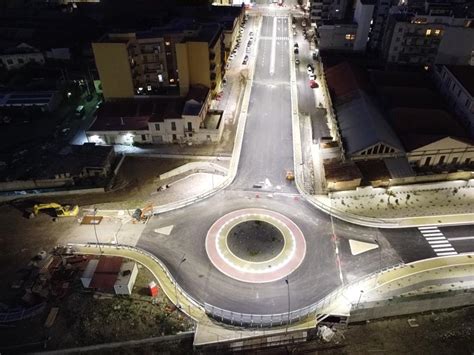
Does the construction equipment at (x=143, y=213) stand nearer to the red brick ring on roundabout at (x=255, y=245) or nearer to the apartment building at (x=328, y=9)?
the red brick ring on roundabout at (x=255, y=245)

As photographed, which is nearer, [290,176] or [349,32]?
[290,176]

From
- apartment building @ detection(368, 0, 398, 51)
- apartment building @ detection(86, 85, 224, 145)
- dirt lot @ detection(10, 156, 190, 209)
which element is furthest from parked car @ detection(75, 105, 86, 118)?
Answer: apartment building @ detection(368, 0, 398, 51)

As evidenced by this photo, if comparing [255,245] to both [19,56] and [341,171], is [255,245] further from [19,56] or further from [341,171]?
[19,56]

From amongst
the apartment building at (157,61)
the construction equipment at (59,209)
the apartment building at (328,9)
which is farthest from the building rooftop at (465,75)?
the construction equipment at (59,209)

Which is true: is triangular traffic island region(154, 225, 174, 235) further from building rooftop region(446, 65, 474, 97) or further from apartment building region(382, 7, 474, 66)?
apartment building region(382, 7, 474, 66)

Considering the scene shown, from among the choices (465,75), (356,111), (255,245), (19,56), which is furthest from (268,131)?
(19,56)
